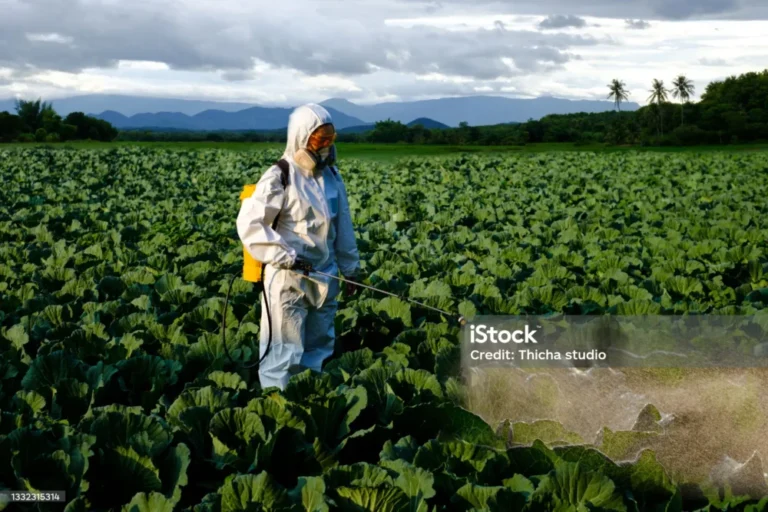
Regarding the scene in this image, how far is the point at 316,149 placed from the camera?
4.61m

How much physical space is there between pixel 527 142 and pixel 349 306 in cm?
5652

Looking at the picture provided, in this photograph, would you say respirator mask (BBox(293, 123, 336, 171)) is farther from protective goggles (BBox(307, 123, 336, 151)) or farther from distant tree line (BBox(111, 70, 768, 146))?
distant tree line (BBox(111, 70, 768, 146))

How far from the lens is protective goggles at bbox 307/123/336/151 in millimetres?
4551

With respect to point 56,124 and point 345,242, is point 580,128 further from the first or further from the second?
point 345,242

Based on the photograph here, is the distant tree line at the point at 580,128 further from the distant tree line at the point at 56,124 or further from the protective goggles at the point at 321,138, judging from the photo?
the protective goggles at the point at 321,138

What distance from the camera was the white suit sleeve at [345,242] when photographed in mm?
5020

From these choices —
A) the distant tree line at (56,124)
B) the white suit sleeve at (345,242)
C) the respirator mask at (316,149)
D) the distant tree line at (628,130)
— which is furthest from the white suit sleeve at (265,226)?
the distant tree line at (56,124)

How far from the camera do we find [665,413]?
3248mm

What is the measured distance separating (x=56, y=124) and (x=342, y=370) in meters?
77.1

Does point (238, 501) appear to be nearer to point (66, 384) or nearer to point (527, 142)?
point (66, 384)

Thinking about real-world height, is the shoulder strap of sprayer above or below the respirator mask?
below

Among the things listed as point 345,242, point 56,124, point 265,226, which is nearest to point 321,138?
point 265,226

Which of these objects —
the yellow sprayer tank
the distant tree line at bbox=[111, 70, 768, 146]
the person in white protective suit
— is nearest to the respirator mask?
the person in white protective suit

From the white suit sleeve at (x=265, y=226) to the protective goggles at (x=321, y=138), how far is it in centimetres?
25
